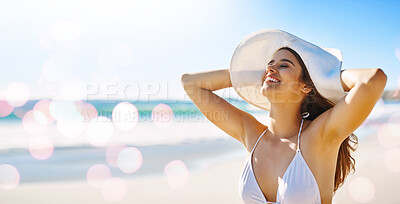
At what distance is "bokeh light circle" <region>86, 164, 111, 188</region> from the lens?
5.33 meters

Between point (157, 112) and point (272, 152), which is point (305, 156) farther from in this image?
point (157, 112)

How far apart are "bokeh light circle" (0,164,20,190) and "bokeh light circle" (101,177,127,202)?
1.42m

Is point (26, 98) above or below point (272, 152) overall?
below

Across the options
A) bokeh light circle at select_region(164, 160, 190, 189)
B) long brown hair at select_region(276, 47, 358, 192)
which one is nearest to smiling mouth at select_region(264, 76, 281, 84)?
long brown hair at select_region(276, 47, 358, 192)

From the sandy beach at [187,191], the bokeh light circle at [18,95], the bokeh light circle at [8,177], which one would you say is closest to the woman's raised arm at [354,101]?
the sandy beach at [187,191]

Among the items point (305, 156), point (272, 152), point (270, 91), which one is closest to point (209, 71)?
point (270, 91)

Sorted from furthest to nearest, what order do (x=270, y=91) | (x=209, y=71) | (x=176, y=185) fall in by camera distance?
(x=176, y=185) < (x=209, y=71) < (x=270, y=91)

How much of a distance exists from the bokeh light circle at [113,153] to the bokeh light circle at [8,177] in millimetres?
1658

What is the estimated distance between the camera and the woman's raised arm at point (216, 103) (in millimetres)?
2635

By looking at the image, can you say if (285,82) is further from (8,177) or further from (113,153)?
(113,153)

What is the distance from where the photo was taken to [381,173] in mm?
5605

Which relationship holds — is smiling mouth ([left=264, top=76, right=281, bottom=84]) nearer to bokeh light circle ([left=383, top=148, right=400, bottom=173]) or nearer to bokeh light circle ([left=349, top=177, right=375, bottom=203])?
bokeh light circle ([left=349, top=177, right=375, bottom=203])

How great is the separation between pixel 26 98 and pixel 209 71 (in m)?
24.1

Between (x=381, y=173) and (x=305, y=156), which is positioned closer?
(x=305, y=156)
